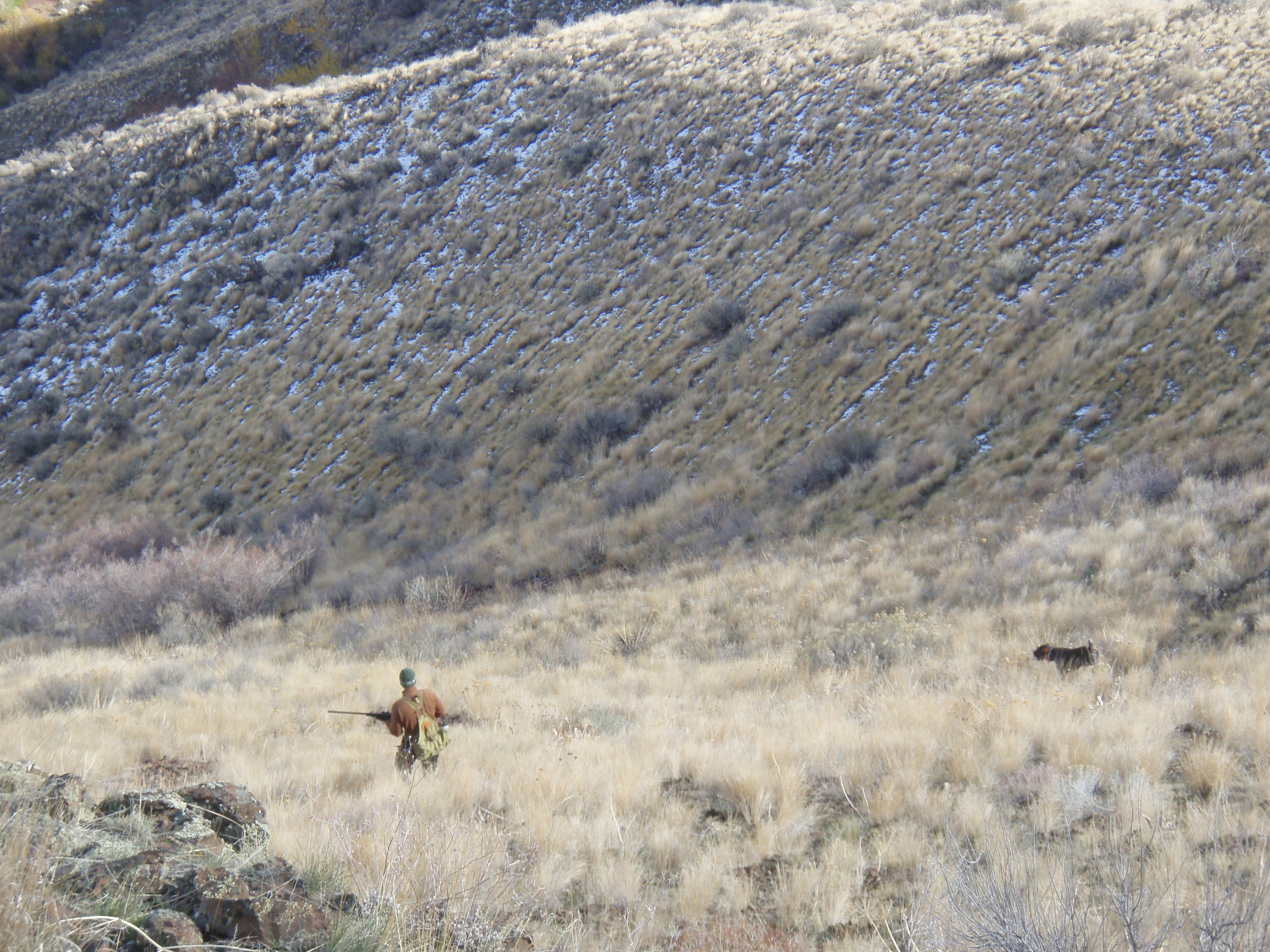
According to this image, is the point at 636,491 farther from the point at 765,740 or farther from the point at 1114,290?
the point at 765,740

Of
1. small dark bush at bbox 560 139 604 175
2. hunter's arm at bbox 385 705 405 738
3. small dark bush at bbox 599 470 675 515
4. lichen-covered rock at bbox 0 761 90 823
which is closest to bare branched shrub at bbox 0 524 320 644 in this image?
small dark bush at bbox 599 470 675 515

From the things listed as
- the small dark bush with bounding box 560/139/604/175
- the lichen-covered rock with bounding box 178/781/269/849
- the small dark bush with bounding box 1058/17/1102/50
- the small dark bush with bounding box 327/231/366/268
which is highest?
the small dark bush with bounding box 1058/17/1102/50

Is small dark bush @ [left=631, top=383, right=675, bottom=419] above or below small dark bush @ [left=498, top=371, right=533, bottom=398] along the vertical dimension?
below

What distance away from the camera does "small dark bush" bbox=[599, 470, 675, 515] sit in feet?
48.3

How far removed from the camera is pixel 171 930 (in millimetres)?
2629

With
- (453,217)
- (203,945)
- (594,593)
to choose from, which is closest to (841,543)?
(594,593)

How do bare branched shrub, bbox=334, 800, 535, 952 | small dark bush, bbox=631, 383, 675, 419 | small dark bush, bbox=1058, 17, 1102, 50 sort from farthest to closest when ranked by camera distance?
small dark bush, bbox=1058, 17, 1102, 50 → small dark bush, bbox=631, 383, 675, 419 → bare branched shrub, bbox=334, 800, 535, 952

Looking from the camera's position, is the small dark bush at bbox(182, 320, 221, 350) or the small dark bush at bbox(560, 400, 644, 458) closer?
the small dark bush at bbox(560, 400, 644, 458)

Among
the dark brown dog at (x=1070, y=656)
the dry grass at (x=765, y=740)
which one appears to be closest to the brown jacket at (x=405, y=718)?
the dry grass at (x=765, y=740)

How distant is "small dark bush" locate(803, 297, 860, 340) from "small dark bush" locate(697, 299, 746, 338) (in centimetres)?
182

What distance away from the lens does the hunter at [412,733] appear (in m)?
5.61

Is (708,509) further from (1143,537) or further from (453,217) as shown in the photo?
(453,217)

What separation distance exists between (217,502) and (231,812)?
17.6 metres

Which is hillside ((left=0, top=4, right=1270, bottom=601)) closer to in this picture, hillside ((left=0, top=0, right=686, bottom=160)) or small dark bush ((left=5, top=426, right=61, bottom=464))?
small dark bush ((left=5, top=426, right=61, bottom=464))
